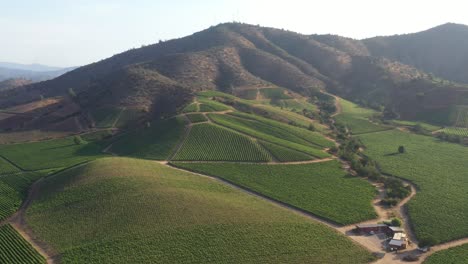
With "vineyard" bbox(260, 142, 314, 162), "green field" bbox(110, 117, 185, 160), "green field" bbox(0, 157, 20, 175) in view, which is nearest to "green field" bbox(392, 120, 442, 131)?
"vineyard" bbox(260, 142, 314, 162)

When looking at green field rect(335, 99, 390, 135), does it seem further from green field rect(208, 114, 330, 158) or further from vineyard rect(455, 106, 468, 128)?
vineyard rect(455, 106, 468, 128)

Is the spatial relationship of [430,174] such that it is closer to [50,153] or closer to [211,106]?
[211,106]

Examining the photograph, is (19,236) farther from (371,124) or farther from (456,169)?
(371,124)

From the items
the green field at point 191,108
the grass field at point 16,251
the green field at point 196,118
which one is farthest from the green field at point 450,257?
the green field at point 191,108

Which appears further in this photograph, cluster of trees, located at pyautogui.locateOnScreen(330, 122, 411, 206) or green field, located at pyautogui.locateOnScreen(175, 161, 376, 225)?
cluster of trees, located at pyautogui.locateOnScreen(330, 122, 411, 206)

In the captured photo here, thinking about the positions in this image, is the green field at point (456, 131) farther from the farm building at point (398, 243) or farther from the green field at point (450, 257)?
the farm building at point (398, 243)
